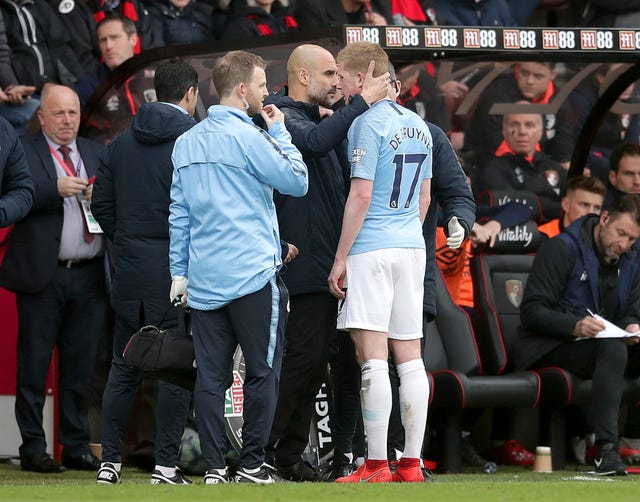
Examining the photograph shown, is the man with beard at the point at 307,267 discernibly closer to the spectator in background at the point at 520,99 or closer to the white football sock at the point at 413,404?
the white football sock at the point at 413,404

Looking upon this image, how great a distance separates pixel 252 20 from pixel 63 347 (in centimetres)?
355

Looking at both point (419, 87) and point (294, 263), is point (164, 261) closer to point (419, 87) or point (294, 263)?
point (294, 263)

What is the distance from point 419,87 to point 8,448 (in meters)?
3.48

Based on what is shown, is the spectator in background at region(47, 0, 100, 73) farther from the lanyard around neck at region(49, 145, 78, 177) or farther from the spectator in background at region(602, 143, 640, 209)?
the spectator in background at region(602, 143, 640, 209)

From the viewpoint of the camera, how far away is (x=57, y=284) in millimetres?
8828

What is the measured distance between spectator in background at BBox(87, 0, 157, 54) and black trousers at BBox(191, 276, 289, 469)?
15.8ft

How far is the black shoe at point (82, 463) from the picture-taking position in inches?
347

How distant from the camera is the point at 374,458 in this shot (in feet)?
23.0

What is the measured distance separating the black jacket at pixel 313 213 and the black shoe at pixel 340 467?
2.78ft

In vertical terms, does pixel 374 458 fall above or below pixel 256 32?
below

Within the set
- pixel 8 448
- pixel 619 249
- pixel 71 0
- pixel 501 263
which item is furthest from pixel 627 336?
pixel 71 0

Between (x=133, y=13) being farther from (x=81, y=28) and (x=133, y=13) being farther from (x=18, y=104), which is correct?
(x=18, y=104)

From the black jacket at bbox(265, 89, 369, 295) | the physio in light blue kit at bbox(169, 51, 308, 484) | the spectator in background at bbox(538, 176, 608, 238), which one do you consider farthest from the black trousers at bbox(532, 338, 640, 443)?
Answer: the physio in light blue kit at bbox(169, 51, 308, 484)

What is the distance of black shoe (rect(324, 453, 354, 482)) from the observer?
7.65m
